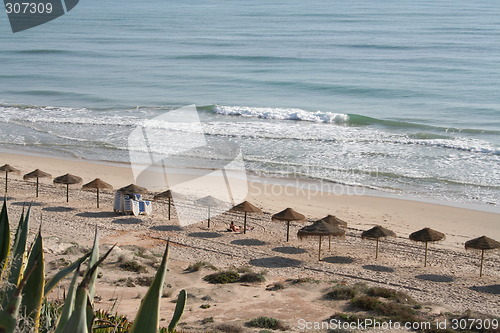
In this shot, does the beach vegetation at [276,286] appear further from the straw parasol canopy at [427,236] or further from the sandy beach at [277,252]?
the straw parasol canopy at [427,236]

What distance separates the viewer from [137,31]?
251 feet

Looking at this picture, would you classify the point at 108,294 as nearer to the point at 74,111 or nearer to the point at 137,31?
the point at 74,111

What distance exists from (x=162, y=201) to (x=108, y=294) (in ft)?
28.2

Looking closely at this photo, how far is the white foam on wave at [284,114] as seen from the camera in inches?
1435

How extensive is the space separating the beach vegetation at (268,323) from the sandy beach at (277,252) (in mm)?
223

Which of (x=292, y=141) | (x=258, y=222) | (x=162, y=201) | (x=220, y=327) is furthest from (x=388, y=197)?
(x=220, y=327)

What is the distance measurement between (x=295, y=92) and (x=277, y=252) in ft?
92.8

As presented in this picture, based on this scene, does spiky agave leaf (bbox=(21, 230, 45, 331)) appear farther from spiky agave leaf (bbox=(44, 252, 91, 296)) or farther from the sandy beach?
the sandy beach

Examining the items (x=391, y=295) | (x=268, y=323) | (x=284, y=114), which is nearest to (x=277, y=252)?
(x=391, y=295)

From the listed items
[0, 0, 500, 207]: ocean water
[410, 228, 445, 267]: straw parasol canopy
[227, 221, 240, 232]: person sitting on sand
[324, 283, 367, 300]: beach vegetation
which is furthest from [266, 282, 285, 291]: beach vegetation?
[0, 0, 500, 207]: ocean water

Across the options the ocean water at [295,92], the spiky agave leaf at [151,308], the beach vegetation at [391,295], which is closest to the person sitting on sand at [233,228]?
the beach vegetation at [391,295]

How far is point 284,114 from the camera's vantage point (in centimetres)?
3722

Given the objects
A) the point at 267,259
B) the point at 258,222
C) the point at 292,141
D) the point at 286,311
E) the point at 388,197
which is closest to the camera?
the point at 286,311

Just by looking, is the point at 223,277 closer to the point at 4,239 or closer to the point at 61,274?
the point at 4,239
